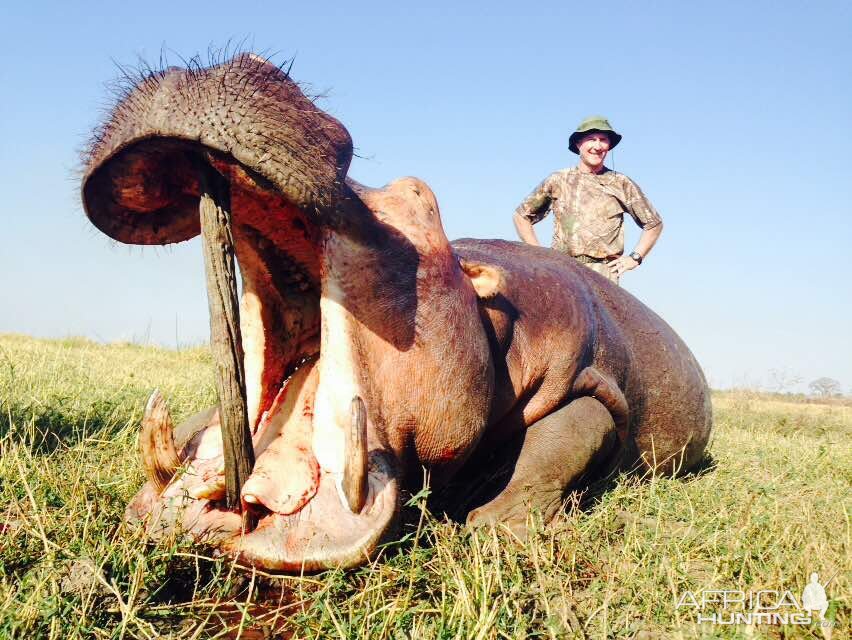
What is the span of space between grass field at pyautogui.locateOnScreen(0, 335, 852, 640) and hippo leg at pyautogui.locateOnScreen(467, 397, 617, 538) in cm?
12

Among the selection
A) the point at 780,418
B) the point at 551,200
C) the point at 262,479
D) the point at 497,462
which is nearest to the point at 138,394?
the point at 497,462

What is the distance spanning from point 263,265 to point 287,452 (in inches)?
26.2

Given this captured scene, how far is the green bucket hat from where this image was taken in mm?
7117

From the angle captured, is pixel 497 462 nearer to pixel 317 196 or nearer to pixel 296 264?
pixel 296 264

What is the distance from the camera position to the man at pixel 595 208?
7062 mm

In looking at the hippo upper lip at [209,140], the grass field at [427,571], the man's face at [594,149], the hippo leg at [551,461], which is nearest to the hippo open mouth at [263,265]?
the hippo upper lip at [209,140]

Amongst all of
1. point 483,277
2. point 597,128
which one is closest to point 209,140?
point 483,277

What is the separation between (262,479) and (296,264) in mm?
781

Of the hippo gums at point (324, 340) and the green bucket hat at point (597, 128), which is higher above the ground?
the green bucket hat at point (597, 128)

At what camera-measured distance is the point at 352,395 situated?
8.53 ft

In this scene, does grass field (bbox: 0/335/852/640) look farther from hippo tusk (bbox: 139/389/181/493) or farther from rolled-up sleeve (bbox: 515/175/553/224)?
rolled-up sleeve (bbox: 515/175/553/224)

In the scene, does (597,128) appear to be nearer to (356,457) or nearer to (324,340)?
(324,340)

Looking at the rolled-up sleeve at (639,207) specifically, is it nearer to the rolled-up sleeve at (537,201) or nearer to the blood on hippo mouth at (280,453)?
the rolled-up sleeve at (537,201)

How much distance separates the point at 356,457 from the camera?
238cm
